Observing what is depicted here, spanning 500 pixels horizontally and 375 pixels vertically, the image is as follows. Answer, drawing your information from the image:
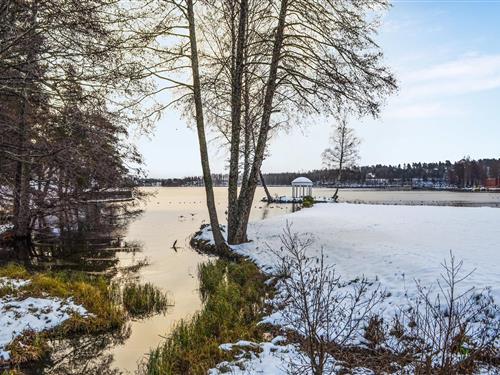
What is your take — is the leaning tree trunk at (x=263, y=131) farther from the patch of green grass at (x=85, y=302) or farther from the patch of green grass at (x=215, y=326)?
the patch of green grass at (x=85, y=302)

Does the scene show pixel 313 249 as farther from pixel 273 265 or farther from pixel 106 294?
pixel 106 294

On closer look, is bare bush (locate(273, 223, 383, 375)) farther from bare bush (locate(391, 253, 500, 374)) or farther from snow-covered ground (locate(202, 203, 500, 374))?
bare bush (locate(391, 253, 500, 374))

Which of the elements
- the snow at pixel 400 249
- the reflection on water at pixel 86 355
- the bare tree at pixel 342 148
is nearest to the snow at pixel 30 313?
the reflection on water at pixel 86 355

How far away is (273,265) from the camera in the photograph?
1018 cm

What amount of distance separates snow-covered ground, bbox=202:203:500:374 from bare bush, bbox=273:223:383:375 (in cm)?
42

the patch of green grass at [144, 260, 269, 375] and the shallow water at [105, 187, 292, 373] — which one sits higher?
the patch of green grass at [144, 260, 269, 375]

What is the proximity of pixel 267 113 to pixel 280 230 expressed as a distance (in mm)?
5365

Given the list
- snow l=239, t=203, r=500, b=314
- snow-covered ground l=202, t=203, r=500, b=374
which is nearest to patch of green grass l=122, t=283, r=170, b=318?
snow-covered ground l=202, t=203, r=500, b=374

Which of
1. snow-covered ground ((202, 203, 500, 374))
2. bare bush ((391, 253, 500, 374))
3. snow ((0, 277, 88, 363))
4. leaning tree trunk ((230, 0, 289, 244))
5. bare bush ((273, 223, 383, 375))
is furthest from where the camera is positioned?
leaning tree trunk ((230, 0, 289, 244))

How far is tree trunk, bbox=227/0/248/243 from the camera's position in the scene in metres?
11.3

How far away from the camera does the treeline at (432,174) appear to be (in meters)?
111

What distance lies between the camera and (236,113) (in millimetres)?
11930

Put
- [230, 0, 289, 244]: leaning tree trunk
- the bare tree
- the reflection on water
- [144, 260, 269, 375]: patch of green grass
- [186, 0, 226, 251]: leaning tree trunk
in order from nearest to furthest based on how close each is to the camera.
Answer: [144, 260, 269, 375]: patch of green grass < the reflection on water < [186, 0, 226, 251]: leaning tree trunk < [230, 0, 289, 244]: leaning tree trunk < the bare tree

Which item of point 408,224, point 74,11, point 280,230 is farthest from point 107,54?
point 408,224
